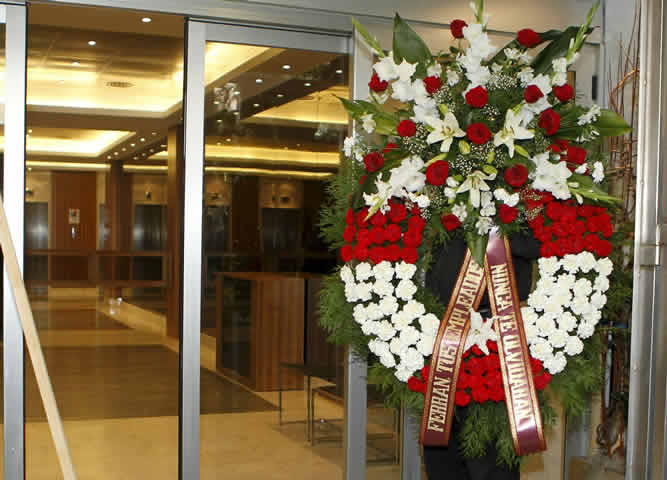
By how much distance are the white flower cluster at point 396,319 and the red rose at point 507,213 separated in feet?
1.20

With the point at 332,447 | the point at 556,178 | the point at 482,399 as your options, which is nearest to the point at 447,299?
the point at 482,399

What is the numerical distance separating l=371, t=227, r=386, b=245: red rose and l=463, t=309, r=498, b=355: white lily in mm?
410

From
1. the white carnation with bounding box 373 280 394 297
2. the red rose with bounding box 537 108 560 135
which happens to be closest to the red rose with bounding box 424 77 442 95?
the red rose with bounding box 537 108 560 135

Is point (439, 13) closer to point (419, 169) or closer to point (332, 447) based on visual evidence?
point (419, 169)

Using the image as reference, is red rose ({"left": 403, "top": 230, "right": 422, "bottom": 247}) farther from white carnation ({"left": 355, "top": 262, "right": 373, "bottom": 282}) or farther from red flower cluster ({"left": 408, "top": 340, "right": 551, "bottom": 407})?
red flower cluster ({"left": 408, "top": 340, "right": 551, "bottom": 407})

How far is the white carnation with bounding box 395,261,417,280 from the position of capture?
275 cm

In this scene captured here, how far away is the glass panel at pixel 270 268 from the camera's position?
3.78 m

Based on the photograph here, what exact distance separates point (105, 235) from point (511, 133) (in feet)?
33.8

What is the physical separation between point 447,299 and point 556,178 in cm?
59

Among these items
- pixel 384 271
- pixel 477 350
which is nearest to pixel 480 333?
pixel 477 350

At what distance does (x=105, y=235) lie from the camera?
11977 millimetres

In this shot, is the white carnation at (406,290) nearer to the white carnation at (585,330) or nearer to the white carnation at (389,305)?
the white carnation at (389,305)

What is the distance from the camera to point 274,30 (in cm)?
382

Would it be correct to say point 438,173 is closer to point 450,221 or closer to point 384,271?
point 450,221
